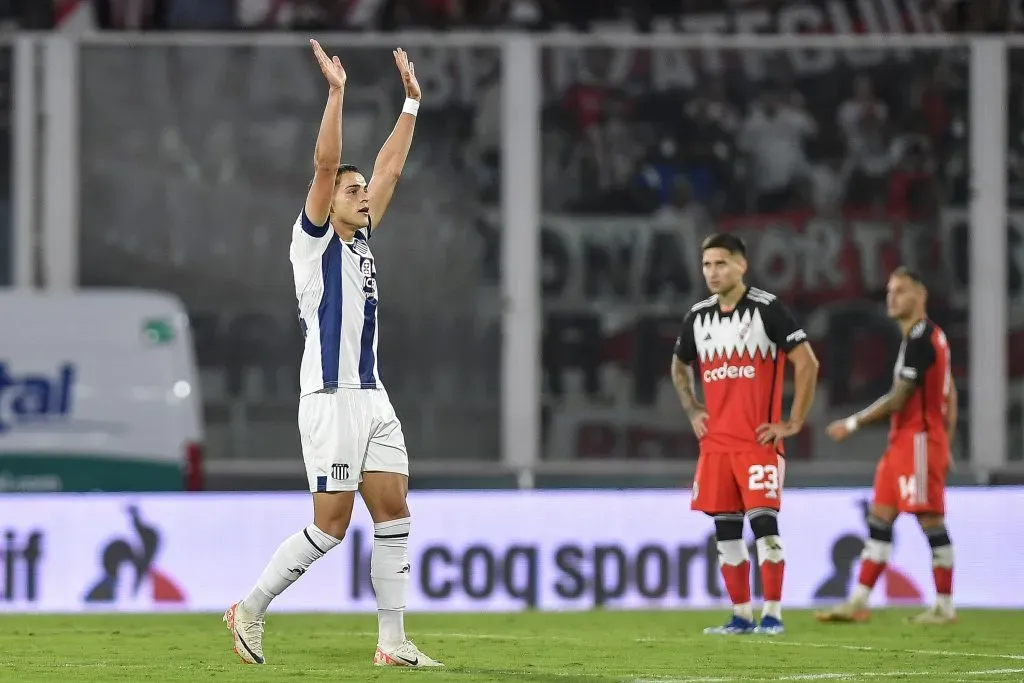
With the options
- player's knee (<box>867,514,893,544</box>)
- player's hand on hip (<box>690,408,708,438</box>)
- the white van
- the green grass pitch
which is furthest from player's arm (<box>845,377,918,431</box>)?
the white van

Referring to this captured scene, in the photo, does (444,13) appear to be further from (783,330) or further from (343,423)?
(343,423)

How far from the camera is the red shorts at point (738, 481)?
398 inches

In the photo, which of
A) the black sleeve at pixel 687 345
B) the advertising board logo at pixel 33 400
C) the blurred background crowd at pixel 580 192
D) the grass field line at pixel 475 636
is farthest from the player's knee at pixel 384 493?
the blurred background crowd at pixel 580 192

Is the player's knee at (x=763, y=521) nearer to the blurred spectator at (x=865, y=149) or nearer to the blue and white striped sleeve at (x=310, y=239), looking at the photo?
the blue and white striped sleeve at (x=310, y=239)

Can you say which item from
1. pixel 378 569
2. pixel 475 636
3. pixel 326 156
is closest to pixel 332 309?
pixel 326 156

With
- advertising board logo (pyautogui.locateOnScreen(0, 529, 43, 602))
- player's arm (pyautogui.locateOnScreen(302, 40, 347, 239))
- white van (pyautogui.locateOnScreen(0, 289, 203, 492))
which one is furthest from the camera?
white van (pyautogui.locateOnScreen(0, 289, 203, 492))

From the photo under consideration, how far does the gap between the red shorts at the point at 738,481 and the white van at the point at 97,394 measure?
16.2ft

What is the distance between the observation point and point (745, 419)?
10148mm

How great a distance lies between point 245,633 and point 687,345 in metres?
3.26

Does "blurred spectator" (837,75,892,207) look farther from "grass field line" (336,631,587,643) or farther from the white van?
"grass field line" (336,631,587,643)

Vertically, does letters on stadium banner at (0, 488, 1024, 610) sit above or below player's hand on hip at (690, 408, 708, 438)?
below

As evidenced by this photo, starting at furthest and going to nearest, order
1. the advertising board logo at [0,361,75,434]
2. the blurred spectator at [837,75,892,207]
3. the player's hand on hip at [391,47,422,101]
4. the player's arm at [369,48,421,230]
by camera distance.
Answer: the blurred spectator at [837,75,892,207]
the advertising board logo at [0,361,75,434]
the player's hand on hip at [391,47,422,101]
the player's arm at [369,48,421,230]

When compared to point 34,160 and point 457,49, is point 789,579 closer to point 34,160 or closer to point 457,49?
point 457,49

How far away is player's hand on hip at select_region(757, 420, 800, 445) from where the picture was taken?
10031 mm
